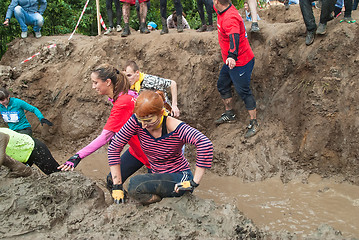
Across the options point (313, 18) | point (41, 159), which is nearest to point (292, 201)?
point (313, 18)

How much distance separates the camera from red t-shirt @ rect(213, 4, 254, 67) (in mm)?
4496

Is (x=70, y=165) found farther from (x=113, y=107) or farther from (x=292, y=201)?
(x=292, y=201)

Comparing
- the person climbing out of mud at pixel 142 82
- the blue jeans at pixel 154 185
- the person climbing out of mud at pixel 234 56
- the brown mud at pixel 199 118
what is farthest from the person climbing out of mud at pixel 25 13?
the blue jeans at pixel 154 185

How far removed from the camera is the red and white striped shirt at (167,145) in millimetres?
2797

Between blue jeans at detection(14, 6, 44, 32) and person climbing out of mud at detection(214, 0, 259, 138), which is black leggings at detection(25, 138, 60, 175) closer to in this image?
person climbing out of mud at detection(214, 0, 259, 138)

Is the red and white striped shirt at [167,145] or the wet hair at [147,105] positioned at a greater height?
the wet hair at [147,105]

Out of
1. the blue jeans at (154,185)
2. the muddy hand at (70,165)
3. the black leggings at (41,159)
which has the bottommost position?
the black leggings at (41,159)

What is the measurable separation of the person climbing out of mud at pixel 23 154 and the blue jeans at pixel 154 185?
4.37 feet

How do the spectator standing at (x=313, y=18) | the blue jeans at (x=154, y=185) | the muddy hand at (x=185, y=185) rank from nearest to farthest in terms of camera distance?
the muddy hand at (x=185, y=185)
the blue jeans at (x=154, y=185)
the spectator standing at (x=313, y=18)

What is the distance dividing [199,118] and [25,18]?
4973 mm

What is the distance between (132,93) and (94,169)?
263cm

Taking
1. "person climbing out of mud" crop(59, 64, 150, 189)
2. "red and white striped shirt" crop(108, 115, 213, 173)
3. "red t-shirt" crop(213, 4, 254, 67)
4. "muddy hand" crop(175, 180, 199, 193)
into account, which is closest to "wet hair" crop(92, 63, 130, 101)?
"person climbing out of mud" crop(59, 64, 150, 189)

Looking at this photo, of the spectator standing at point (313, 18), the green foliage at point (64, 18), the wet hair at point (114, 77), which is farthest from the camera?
the green foliage at point (64, 18)

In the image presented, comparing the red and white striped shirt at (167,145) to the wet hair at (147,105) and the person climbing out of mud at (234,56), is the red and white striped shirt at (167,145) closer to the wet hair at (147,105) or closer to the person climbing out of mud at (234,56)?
the wet hair at (147,105)
